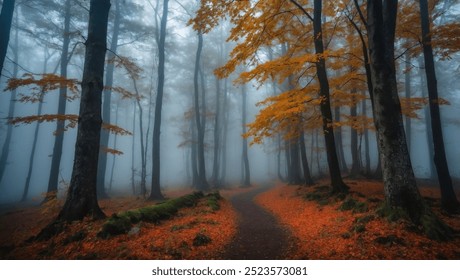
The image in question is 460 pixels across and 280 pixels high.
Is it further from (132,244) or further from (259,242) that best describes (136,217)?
(259,242)

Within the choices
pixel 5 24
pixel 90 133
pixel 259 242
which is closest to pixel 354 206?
pixel 259 242

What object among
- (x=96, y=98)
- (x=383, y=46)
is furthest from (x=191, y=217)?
(x=383, y=46)

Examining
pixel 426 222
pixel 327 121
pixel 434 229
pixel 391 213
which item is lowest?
pixel 434 229

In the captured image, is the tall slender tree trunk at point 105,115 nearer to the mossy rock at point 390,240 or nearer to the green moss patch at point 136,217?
the green moss patch at point 136,217

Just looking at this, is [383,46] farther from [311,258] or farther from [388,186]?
[311,258]

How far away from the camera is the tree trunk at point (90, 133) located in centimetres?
662

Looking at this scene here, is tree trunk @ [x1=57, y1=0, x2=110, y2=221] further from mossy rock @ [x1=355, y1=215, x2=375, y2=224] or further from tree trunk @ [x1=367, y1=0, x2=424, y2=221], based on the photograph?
tree trunk @ [x1=367, y1=0, x2=424, y2=221]

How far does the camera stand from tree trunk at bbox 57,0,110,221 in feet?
21.7

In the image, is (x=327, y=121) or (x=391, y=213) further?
(x=327, y=121)

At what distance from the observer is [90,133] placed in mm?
7078

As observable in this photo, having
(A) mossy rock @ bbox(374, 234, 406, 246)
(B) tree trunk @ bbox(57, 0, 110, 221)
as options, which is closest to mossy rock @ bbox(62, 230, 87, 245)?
(B) tree trunk @ bbox(57, 0, 110, 221)

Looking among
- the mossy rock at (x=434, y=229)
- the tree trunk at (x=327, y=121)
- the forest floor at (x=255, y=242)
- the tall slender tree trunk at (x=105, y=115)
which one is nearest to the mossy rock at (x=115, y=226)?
the forest floor at (x=255, y=242)

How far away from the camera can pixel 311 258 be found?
16.0 ft
